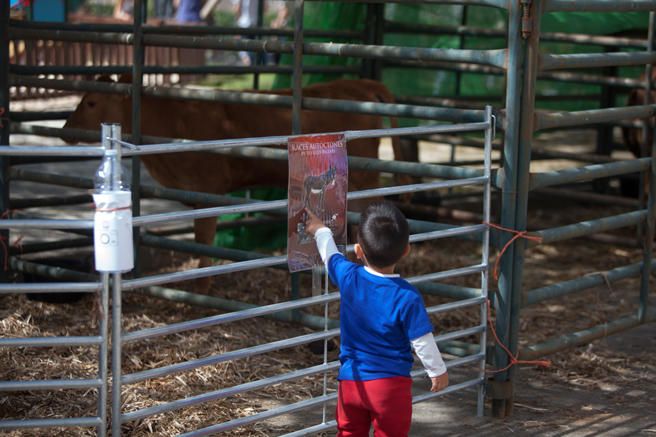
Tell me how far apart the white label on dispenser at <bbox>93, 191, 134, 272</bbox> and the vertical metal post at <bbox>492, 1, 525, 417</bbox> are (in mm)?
2011

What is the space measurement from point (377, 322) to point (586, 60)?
1996 mm

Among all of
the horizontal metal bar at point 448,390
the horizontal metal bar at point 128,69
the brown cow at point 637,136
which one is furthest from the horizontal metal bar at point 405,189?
the brown cow at point 637,136

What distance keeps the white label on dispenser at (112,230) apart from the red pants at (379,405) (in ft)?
3.16

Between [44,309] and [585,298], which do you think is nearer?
[44,309]

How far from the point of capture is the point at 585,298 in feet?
24.4

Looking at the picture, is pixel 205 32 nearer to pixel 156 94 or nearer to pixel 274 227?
pixel 156 94

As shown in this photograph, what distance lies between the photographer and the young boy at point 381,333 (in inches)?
139

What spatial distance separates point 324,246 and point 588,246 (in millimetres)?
5774

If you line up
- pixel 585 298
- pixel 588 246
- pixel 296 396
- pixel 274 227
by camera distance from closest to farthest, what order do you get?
pixel 296 396, pixel 585 298, pixel 274 227, pixel 588 246

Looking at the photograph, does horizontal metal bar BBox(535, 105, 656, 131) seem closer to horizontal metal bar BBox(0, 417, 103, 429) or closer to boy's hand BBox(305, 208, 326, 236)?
boy's hand BBox(305, 208, 326, 236)

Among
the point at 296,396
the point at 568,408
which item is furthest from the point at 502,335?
the point at 296,396

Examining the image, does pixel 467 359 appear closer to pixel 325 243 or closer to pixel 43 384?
pixel 325 243

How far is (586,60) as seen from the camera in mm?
4836

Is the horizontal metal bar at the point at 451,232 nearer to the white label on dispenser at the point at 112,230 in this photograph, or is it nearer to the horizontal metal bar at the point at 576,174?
the horizontal metal bar at the point at 576,174
